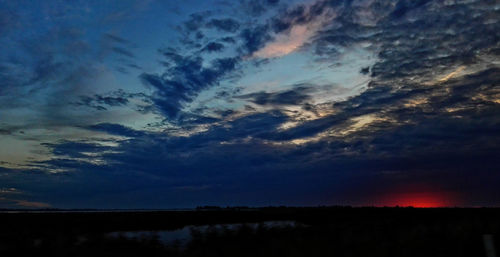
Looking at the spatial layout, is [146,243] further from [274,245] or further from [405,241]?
[405,241]

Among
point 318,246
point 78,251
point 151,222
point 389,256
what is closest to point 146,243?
point 78,251

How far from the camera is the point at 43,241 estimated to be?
16.2 meters

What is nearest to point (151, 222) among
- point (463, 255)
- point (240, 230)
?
point (240, 230)

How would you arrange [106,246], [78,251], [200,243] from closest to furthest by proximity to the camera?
[78,251] < [106,246] < [200,243]

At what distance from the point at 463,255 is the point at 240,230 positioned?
1196 cm

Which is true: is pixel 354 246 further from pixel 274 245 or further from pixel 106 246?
pixel 106 246

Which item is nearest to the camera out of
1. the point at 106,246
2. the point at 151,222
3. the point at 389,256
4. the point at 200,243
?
the point at 389,256

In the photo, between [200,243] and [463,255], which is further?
A: [200,243]

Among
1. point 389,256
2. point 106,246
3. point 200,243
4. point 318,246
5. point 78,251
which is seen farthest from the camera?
point 200,243

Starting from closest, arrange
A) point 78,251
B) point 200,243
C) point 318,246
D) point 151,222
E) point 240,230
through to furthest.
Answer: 1. point 78,251
2. point 318,246
3. point 200,243
4. point 240,230
5. point 151,222

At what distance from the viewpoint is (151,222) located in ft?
163

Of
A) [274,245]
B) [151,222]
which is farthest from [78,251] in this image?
[151,222]

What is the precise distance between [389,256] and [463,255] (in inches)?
124

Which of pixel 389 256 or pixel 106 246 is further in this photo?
pixel 106 246
